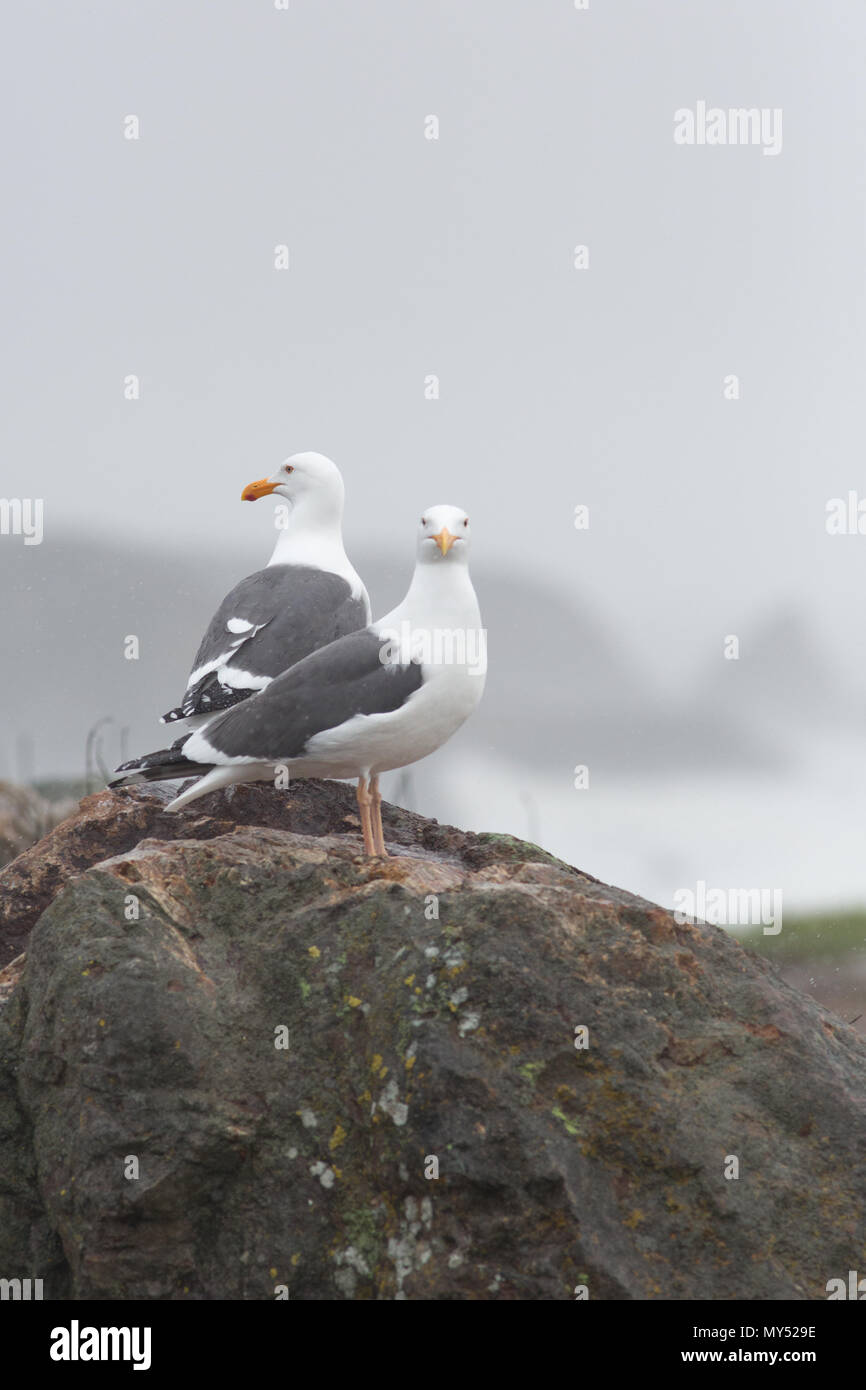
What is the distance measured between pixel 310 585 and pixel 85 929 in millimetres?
4522

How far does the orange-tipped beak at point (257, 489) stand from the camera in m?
10.4

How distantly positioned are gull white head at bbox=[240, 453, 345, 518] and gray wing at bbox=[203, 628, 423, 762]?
10.7ft

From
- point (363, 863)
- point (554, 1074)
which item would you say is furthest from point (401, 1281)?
point (363, 863)

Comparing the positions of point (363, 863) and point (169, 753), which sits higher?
point (169, 753)

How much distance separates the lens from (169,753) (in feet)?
24.0

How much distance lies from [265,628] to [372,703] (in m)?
2.27

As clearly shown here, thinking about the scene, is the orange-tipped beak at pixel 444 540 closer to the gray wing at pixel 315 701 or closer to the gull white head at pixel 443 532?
the gull white head at pixel 443 532

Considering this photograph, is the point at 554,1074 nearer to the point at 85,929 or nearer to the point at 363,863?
the point at 363,863

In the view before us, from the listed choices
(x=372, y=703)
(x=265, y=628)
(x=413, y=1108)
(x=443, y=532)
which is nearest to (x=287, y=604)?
(x=265, y=628)

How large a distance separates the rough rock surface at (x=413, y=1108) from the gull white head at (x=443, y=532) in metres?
2.32

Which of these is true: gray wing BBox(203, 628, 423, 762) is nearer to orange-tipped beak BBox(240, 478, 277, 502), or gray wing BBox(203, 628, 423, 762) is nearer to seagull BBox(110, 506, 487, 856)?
seagull BBox(110, 506, 487, 856)

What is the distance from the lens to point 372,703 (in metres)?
7.01

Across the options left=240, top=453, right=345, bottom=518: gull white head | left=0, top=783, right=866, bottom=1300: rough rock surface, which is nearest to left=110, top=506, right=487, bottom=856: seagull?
left=0, top=783, right=866, bottom=1300: rough rock surface

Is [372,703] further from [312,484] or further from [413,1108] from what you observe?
[312,484]
